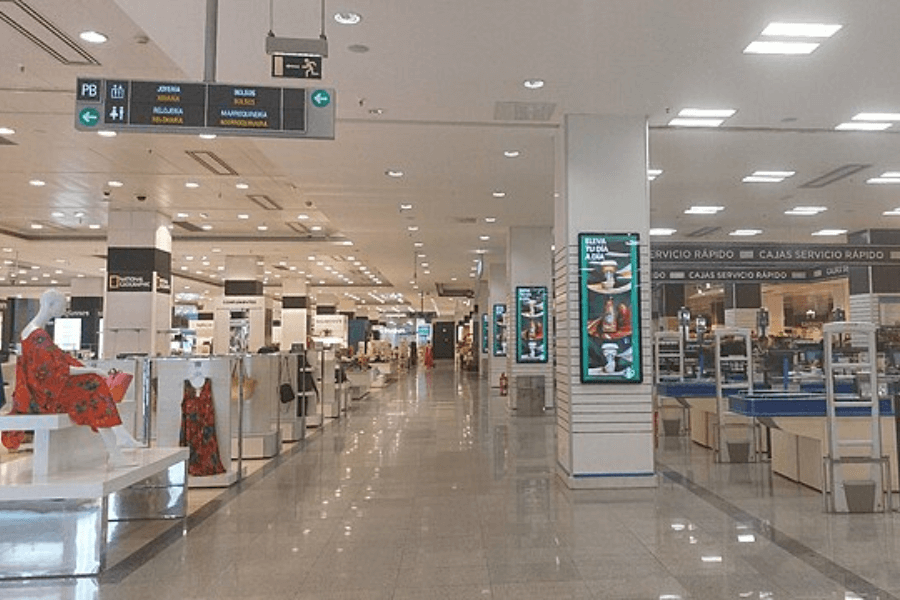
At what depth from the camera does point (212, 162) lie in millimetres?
10469

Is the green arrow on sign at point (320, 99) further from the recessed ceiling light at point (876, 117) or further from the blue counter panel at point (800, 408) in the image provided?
the recessed ceiling light at point (876, 117)

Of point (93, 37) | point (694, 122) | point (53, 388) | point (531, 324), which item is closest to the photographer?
point (53, 388)

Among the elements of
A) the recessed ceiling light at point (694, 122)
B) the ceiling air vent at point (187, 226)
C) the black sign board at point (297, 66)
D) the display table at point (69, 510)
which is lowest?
the display table at point (69, 510)

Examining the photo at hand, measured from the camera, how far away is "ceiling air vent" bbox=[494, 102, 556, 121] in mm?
6918

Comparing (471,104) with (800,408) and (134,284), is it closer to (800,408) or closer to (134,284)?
(800,408)

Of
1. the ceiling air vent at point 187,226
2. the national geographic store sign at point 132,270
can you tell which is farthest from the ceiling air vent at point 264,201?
the ceiling air vent at point 187,226

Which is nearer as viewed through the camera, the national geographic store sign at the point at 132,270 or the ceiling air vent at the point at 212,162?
the ceiling air vent at the point at 212,162

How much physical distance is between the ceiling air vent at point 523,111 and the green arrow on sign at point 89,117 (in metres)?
3.61

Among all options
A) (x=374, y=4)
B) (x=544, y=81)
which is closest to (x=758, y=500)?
(x=544, y=81)

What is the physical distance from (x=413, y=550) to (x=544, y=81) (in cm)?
405

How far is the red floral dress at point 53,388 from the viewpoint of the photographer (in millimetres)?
4688

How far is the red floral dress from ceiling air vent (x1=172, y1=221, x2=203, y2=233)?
1173 cm

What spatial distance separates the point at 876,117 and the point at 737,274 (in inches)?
150

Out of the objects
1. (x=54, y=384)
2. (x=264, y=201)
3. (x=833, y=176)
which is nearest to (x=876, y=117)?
(x=833, y=176)
